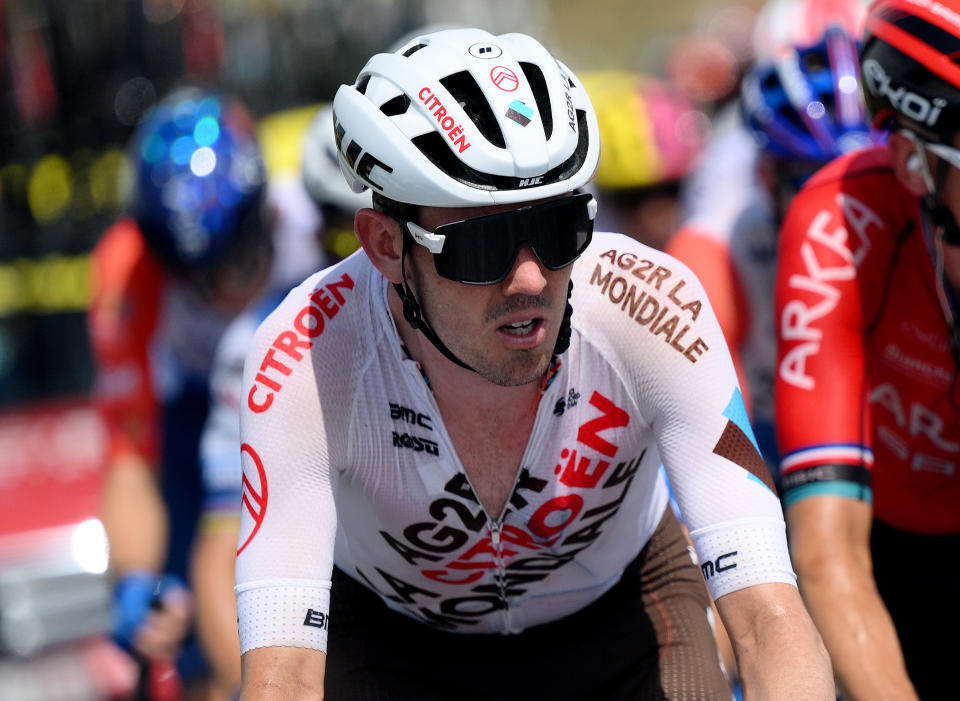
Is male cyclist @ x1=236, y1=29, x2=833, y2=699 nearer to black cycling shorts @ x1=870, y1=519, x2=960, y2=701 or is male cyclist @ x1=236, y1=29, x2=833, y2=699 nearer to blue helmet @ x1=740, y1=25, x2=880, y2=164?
black cycling shorts @ x1=870, y1=519, x2=960, y2=701

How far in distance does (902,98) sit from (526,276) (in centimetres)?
115

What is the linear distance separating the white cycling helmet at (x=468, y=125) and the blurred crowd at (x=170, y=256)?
66 centimetres

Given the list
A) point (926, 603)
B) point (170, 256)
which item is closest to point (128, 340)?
point (170, 256)

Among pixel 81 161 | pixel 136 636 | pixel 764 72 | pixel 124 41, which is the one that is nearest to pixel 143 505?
pixel 136 636

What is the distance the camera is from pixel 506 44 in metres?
2.90

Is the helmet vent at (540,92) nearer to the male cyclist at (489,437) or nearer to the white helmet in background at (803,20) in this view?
the male cyclist at (489,437)

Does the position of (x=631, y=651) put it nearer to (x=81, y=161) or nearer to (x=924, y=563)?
(x=924, y=563)

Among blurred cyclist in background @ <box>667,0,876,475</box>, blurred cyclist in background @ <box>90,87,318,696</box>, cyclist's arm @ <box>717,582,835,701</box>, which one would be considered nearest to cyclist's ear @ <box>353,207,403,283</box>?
cyclist's arm @ <box>717,582,835,701</box>

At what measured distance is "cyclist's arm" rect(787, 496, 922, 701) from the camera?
9.78 ft

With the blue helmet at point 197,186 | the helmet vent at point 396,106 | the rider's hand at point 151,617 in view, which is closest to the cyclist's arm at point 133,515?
Answer: the rider's hand at point 151,617

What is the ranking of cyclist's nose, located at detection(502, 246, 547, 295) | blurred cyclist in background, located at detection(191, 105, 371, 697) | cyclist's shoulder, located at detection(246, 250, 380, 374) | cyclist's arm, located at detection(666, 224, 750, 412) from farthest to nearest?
cyclist's arm, located at detection(666, 224, 750, 412)
blurred cyclist in background, located at detection(191, 105, 371, 697)
cyclist's shoulder, located at detection(246, 250, 380, 374)
cyclist's nose, located at detection(502, 246, 547, 295)

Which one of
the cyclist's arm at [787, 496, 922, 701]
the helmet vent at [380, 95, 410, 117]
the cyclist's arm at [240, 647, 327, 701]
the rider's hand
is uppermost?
the helmet vent at [380, 95, 410, 117]

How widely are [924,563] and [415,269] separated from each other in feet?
5.69

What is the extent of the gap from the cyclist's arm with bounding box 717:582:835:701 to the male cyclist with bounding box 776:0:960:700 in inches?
14.7
